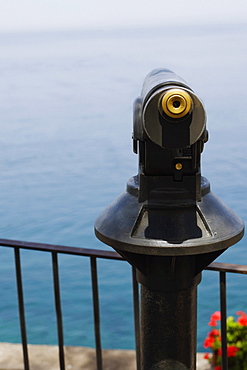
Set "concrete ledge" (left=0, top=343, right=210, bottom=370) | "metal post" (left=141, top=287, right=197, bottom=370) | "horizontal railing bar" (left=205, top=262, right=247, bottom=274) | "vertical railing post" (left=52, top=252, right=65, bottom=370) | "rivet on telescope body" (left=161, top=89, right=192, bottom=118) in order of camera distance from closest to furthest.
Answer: "rivet on telescope body" (left=161, top=89, right=192, bottom=118), "metal post" (left=141, top=287, right=197, bottom=370), "horizontal railing bar" (left=205, top=262, right=247, bottom=274), "vertical railing post" (left=52, top=252, right=65, bottom=370), "concrete ledge" (left=0, top=343, right=210, bottom=370)

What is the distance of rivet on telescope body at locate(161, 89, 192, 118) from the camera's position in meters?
1.10

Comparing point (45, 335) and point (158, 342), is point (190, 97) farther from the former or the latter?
point (45, 335)

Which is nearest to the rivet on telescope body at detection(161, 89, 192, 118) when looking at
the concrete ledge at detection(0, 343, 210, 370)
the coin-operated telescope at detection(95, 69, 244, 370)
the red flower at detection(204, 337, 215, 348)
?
the coin-operated telescope at detection(95, 69, 244, 370)

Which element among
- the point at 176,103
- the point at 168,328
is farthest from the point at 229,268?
the point at 176,103

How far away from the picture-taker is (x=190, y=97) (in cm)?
111

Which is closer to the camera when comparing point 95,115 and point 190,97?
point 190,97

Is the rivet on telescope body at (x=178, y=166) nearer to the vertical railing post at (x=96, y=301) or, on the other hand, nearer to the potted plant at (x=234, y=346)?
the vertical railing post at (x=96, y=301)

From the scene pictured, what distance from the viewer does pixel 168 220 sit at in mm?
1274

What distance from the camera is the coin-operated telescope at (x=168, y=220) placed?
113 centimetres

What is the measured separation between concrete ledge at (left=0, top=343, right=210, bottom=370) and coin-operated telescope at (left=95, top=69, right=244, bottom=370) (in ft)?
8.28

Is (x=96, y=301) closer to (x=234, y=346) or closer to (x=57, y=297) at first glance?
(x=57, y=297)

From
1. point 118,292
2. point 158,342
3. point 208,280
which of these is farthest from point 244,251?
point 158,342

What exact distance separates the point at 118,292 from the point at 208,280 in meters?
2.38

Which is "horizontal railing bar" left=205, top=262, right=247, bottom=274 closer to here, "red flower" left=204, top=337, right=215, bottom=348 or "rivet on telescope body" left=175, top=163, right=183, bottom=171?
"rivet on telescope body" left=175, top=163, right=183, bottom=171
